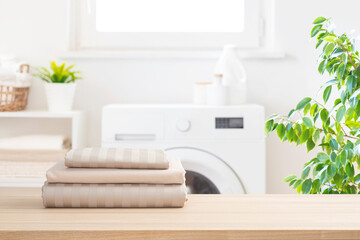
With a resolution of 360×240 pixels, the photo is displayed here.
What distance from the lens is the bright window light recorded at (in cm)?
284

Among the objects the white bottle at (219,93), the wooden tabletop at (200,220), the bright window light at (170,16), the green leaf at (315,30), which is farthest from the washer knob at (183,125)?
the wooden tabletop at (200,220)

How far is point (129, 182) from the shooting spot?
3.14 feet

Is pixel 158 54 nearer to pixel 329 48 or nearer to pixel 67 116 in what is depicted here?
pixel 67 116

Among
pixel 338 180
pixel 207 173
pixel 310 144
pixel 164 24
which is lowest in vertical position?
pixel 207 173

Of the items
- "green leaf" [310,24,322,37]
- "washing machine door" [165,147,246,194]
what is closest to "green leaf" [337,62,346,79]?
"green leaf" [310,24,322,37]

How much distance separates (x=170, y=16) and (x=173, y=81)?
350 mm

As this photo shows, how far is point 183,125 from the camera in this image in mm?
2365

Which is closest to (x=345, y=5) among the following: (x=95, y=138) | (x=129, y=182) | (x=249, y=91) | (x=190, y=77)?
(x=249, y=91)

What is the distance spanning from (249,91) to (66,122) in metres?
0.95

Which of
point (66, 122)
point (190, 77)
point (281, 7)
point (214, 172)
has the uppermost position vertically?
point (281, 7)

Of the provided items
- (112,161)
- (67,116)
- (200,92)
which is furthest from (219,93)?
(112,161)

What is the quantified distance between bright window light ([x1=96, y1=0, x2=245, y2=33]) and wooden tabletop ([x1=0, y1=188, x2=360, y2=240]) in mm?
1914

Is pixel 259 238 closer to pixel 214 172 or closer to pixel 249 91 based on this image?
pixel 214 172

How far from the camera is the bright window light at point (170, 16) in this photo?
284 centimetres
